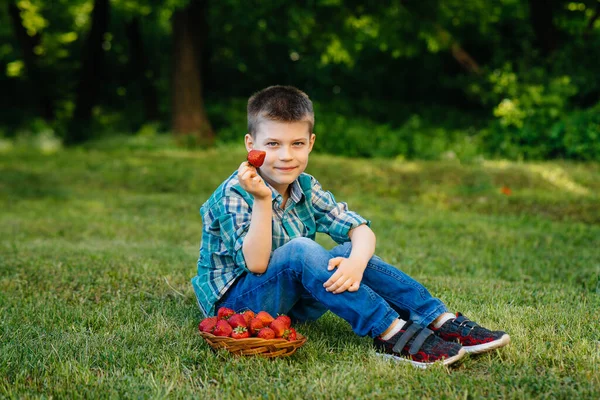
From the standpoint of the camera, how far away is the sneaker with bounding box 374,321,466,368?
3307mm

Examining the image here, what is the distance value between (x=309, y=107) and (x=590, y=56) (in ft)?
45.6

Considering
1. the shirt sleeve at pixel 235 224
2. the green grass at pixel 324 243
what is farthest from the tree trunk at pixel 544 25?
the shirt sleeve at pixel 235 224

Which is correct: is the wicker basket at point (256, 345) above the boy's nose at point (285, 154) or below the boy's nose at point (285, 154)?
below

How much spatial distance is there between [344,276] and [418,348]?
1.68 feet

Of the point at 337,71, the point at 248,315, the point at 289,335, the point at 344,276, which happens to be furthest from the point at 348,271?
the point at 337,71

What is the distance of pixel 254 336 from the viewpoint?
341cm

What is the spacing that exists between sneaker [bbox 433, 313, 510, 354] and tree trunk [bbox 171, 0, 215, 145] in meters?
12.4

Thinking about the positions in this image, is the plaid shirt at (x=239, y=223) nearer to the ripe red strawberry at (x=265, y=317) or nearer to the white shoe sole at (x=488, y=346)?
the ripe red strawberry at (x=265, y=317)

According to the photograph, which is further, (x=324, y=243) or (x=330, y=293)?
(x=324, y=243)

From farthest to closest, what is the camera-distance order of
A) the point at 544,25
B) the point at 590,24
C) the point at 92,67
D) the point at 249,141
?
the point at 92,67, the point at 590,24, the point at 544,25, the point at 249,141

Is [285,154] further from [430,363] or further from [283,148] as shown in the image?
[430,363]

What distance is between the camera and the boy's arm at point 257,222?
3324 millimetres

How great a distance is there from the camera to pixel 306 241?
3.55 metres

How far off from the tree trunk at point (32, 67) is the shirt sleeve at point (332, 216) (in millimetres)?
17312
